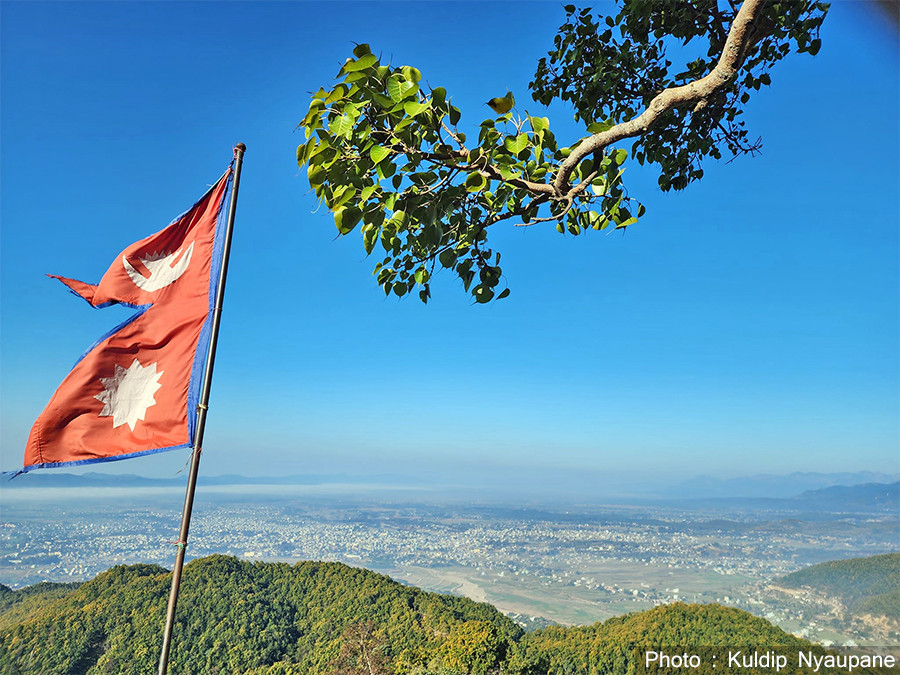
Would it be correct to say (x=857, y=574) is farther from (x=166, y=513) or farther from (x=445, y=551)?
(x=166, y=513)

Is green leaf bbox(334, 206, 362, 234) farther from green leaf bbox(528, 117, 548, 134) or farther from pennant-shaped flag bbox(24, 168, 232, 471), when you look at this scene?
pennant-shaped flag bbox(24, 168, 232, 471)

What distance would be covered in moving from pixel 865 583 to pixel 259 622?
31.7 meters

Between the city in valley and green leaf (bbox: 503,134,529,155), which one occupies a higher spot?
green leaf (bbox: 503,134,529,155)

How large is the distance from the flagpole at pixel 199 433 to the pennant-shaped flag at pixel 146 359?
0.30 ft

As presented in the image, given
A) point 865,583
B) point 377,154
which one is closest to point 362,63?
point 377,154

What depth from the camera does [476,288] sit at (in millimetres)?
3484

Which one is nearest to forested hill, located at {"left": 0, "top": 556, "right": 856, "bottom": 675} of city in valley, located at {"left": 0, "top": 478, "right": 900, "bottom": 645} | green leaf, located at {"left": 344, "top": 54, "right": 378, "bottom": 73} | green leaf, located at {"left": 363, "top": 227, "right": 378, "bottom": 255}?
city in valley, located at {"left": 0, "top": 478, "right": 900, "bottom": 645}

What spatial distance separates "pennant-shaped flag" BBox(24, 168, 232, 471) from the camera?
379cm

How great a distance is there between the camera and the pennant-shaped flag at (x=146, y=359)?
3.79 m

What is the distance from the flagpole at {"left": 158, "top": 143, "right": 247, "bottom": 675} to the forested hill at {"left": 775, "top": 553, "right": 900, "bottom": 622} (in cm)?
2887

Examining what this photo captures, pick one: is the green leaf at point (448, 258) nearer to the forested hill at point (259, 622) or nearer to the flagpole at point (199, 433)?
the flagpole at point (199, 433)

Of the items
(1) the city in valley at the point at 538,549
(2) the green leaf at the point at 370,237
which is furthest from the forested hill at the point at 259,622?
(2) the green leaf at the point at 370,237

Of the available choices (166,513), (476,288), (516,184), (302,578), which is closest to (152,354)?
(476,288)

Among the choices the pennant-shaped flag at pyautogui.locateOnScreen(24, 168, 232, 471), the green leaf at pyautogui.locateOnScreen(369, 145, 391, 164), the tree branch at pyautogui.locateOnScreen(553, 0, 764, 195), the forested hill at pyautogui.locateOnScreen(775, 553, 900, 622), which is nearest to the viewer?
the green leaf at pyautogui.locateOnScreen(369, 145, 391, 164)
